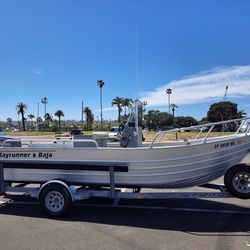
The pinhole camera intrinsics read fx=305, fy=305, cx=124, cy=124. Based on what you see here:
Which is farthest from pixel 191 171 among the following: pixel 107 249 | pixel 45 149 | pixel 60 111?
pixel 60 111

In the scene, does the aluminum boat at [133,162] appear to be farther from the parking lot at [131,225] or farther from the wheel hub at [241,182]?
the parking lot at [131,225]

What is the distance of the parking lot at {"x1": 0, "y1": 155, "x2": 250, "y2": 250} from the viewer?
14.5ft

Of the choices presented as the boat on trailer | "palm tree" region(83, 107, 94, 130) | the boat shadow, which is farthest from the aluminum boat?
"palm tree" region(83, 107, 94, 130)

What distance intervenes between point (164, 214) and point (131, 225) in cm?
89

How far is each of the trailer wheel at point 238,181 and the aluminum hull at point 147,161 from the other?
1.06ft

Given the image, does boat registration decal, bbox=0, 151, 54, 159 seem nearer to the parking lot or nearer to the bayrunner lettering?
the bayrunner lettering

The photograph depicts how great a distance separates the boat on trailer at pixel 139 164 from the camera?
536 cm

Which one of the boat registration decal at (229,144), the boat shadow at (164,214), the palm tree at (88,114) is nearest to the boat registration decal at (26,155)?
the boat shadow at (164,214)

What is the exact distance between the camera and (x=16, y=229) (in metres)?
5.07

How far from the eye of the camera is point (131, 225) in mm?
5238

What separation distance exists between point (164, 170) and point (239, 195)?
1380 millimetres

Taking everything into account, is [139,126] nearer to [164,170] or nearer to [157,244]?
[164,170]

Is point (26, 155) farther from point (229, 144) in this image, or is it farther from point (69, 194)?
point (229, 144)

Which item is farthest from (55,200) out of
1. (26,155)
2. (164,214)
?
(164,214)
